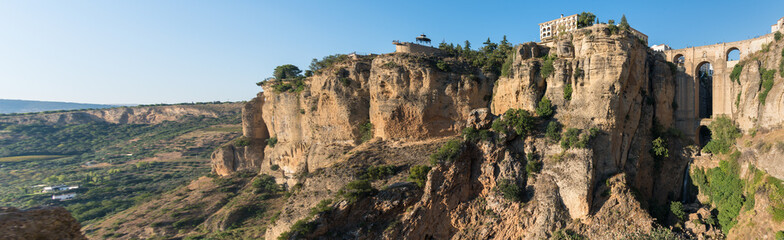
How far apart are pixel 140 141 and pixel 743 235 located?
89783 millimetres

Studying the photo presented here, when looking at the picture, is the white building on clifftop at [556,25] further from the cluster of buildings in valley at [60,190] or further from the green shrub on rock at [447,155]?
the cluster of buildings in valley at [60,190]

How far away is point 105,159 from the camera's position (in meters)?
69.5

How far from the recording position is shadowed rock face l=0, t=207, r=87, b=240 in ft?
31.3

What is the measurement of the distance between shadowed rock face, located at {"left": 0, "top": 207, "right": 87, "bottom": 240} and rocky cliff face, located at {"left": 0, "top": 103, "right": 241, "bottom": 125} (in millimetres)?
85014

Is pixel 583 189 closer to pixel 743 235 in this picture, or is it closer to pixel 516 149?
pixel 516 149

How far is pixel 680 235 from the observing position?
22578 mm

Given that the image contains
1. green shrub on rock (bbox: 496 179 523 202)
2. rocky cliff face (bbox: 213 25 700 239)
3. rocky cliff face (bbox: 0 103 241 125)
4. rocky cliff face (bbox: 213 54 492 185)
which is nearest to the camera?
rocky cliff face (bbox: 213 25 700 239)

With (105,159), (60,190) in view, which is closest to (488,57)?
(60,190)

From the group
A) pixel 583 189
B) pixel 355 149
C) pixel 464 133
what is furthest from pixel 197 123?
pixel 583 189

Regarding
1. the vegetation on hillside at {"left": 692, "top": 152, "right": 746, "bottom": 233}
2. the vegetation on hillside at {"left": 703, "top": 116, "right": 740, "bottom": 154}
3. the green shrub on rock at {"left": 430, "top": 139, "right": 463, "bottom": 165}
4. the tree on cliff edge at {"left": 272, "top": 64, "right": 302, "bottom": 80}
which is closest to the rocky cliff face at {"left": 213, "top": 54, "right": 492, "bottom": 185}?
the green shrub on rock at {"left": 430, "top": 139, "right": 463, "bottom": 165}

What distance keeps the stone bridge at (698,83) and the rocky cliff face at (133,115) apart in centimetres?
8713

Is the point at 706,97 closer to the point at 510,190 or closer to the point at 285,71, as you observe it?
the point at 510,190

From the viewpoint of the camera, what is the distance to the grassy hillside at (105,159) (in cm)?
4975

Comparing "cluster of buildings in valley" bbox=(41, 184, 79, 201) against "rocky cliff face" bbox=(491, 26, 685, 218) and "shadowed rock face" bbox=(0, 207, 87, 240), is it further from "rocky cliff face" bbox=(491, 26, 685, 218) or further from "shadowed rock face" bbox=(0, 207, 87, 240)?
"rocky cliff face" bbox=(491, 26, 685, 218)
